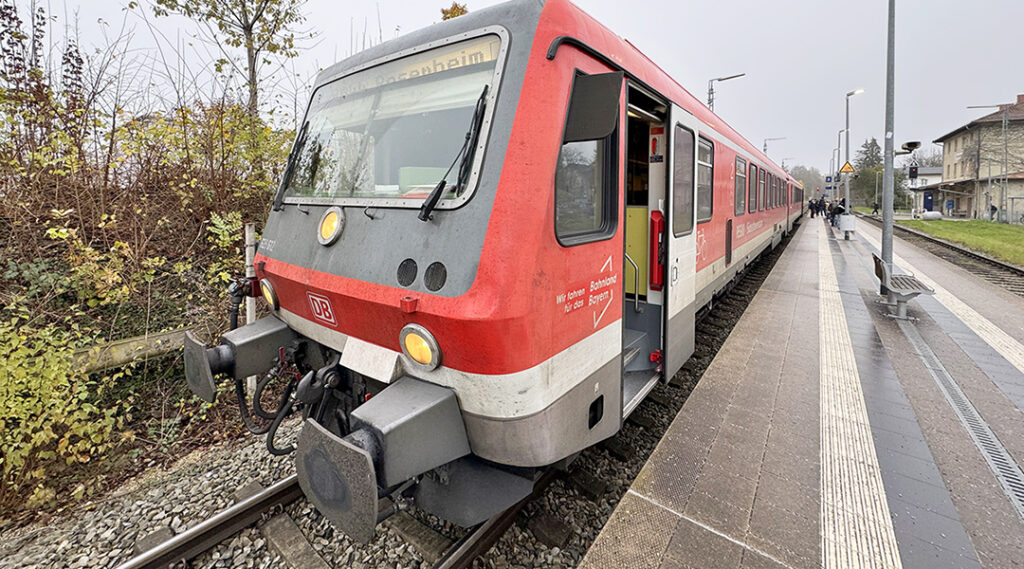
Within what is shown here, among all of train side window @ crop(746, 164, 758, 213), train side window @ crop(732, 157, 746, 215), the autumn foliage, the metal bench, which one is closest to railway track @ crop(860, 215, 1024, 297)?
the metal bench

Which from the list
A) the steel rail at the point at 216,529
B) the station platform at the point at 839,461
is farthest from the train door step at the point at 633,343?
the steel rail at the point at 216,529

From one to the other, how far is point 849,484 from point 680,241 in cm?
212

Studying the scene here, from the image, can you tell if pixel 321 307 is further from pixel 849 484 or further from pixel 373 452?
pixel 849 484

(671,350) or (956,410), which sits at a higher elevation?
(671,350)

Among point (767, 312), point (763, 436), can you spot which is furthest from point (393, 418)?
point (767, 312)

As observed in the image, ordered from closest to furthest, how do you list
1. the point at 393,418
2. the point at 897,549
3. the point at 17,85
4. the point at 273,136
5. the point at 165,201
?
the point at 393,418 < the point at 897,549 < the point at 17,85 < the point at 165,201 < the point at 273,136

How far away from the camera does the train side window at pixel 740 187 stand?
729cm

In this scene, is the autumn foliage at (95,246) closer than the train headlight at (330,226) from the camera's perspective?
No

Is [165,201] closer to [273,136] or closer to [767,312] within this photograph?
[273,136]

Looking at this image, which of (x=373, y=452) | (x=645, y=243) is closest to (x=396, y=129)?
(x=373, y=452)

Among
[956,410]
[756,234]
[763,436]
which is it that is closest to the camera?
[763,436]

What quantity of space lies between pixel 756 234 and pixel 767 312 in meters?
Result: 2.74

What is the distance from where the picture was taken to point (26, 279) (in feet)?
15.9

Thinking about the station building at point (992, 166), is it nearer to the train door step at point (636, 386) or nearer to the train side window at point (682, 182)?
the train side window at point (682, 182)
